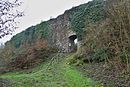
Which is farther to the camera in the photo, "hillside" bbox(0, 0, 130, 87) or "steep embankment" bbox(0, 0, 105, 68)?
"steep embankment" bbox(0, 0, 105, 68)

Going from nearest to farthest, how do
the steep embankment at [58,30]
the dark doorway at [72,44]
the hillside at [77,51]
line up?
the hillside at [77,51] → the steep embankment at [58,30] → the dark doorway at [72,44]

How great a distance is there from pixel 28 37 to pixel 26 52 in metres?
6.64

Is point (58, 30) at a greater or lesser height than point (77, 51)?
greater

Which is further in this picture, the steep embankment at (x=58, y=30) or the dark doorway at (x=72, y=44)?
the dark doorway at (x=72, y=44)

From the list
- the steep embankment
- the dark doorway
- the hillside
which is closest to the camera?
the hillside

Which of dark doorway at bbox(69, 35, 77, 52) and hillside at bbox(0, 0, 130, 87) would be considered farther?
dark doorway at bbox(69, 35, 77, 52)

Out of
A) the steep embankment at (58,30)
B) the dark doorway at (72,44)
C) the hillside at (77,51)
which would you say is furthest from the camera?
the dark doorway at (72,44)

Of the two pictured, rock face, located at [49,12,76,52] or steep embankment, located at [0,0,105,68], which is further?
rock face, located at [49,12,76,52]

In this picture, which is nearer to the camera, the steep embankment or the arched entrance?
the steep embankment

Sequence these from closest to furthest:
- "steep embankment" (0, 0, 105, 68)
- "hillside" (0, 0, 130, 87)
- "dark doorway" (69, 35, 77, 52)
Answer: "hillside" (0, 0, 130, 87) → "steep embankment" (0, 0, 105, 68) → "dark doorway" (69, 35, 77, 52)

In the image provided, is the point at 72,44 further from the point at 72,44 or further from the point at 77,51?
the point at 77,51

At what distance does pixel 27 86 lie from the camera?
10.4 m

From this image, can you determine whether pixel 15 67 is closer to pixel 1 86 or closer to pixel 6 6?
pixel 1 86

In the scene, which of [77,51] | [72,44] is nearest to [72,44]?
[72,44]
